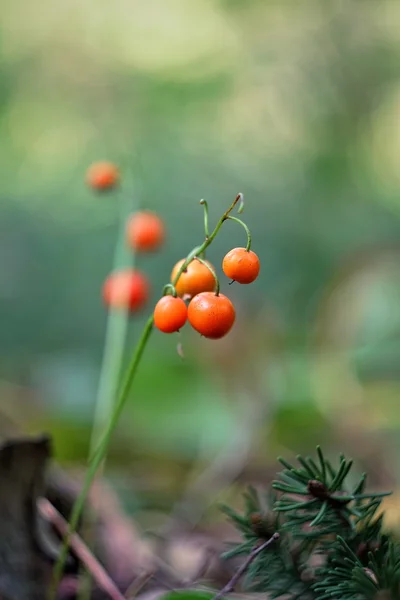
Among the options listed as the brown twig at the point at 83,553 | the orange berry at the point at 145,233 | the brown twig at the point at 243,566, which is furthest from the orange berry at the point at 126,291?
the brown twig at the point at 243,566

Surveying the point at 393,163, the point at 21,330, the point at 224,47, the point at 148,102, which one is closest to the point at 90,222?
the point at 21,330

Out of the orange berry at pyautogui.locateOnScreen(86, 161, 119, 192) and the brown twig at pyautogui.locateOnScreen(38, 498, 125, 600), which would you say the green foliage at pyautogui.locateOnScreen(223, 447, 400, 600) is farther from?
the orange berry at pyautogui.locateOnScreen(86, 161, 119, 192)

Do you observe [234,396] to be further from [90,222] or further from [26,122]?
[26,122]

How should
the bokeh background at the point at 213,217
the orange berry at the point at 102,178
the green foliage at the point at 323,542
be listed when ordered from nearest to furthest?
the green foliage at the point at 323,542 → the orange berry at the point at 102,178 → the bokeh background at the point at 213,217

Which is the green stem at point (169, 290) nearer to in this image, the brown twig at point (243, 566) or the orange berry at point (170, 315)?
the orange berry at point (170, 315)

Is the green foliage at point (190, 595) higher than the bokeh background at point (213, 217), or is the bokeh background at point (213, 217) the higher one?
the bokeh background at point (213, 217)

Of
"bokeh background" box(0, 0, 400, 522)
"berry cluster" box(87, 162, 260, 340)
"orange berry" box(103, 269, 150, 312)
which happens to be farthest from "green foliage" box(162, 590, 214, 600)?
"bokeh background" box(0, 0, 400, 522)
